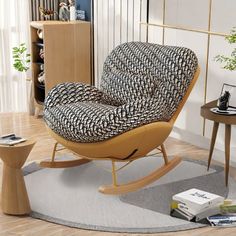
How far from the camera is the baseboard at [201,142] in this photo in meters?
4.14

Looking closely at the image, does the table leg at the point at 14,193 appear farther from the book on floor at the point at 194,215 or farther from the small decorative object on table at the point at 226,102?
the small decorative object on table at the point at 226,102

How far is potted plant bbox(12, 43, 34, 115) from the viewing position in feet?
17.2

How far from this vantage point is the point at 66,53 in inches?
208

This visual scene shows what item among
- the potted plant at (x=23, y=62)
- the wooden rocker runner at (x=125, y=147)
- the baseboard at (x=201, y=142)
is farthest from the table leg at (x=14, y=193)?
the potted plant at (x=23, y=62)

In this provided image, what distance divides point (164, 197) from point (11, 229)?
3.29 ft

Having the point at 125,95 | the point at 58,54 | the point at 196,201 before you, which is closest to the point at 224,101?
the point at 125,95

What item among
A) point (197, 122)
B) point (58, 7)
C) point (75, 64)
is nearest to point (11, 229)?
point (197, 122)

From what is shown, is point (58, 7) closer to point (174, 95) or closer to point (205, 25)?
point (205, 25)

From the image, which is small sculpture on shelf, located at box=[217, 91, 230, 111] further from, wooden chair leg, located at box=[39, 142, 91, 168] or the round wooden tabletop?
wooden chair leg, located at box=[39, 142, 91, 168]

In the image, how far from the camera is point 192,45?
4.36m

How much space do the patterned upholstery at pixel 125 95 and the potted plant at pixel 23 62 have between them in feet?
4.94

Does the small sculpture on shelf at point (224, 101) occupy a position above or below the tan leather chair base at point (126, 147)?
above

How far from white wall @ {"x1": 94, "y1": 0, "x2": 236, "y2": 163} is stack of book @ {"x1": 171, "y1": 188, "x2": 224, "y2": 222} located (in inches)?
45.6

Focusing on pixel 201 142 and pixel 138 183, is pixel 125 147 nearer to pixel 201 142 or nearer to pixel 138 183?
pixel 138 183
